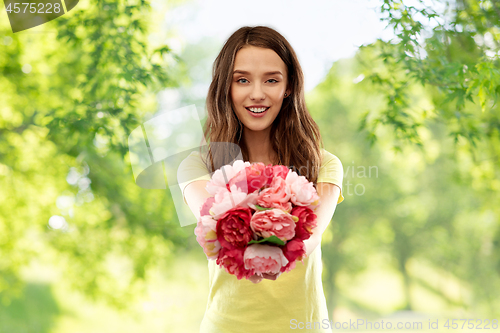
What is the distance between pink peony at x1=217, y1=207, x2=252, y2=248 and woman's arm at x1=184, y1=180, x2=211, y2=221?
1.31 feet

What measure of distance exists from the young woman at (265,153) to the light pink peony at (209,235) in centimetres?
33

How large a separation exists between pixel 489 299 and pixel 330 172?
8547 mm

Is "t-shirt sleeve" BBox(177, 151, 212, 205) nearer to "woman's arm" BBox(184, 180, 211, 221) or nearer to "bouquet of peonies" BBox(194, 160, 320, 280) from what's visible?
"woman's arm" BBox(184, 180, 211, 221)

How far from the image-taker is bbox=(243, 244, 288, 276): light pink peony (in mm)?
1201

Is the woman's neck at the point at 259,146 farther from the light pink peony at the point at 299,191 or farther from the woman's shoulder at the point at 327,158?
the light pink peony at the point at 299,191

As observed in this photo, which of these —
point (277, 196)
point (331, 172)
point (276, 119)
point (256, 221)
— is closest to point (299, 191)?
point (277, 196)

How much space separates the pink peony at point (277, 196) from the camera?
125 centimetres

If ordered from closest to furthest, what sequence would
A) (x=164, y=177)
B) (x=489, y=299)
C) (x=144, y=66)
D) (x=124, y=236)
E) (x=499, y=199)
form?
(x=164, y=177), (x=144, y=66), (x=124, y=236), (x=499, y=199), (x=489, y=299)

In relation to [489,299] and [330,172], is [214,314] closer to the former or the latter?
[330,172]

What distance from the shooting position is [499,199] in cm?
673

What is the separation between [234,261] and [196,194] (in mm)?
489

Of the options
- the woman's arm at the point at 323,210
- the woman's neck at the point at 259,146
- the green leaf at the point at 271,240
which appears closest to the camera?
the green leaf at the point at 271,240

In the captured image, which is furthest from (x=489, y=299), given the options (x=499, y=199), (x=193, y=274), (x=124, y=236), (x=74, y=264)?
(x=74, y=264)

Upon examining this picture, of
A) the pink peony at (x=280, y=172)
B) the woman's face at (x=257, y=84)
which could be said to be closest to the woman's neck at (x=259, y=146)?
the woman's face at (x=257, y=84)
